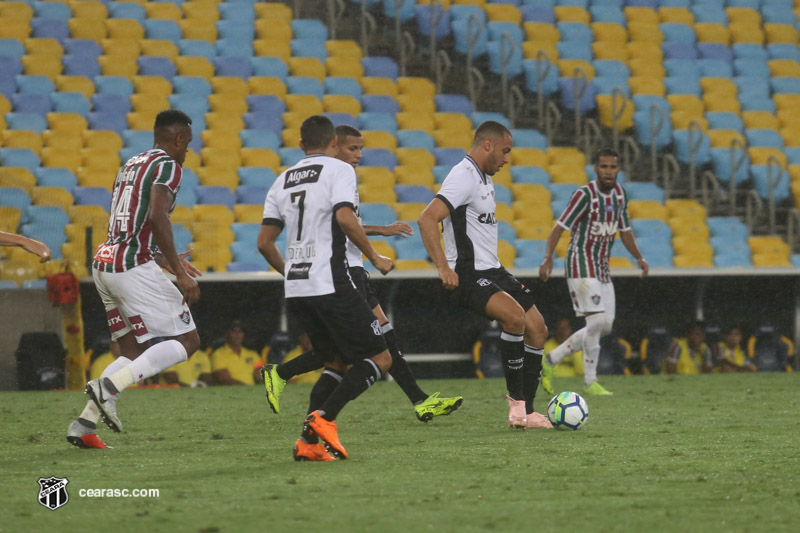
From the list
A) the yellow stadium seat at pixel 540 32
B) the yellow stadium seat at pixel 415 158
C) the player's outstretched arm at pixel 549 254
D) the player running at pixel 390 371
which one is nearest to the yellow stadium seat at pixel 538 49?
the yellow stadium seat at pixel 540 32

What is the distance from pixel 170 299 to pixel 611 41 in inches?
565

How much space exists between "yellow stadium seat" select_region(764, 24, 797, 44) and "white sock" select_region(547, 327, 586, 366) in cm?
1128

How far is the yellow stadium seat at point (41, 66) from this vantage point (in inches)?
662

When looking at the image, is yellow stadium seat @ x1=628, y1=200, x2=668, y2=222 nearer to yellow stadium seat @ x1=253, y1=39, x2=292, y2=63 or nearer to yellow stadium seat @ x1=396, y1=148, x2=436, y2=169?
yellow stadium seat @ x1=396, y1=148, x2=436, y2=169

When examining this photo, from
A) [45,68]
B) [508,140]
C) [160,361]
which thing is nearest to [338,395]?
[160,361]

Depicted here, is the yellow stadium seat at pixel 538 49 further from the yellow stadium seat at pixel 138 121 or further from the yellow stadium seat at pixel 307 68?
the yellow stadium seat at pixel 138 121

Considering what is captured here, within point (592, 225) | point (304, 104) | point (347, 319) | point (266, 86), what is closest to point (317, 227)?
point (347, 319)

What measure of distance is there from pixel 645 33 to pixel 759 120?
2.65 m

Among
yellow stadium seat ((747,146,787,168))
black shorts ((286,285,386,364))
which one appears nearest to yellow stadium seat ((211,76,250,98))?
yellow stadium seat ((747,146,787,168))

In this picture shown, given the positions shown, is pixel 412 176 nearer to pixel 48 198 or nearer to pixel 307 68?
pixel 307 68

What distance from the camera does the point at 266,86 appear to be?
1722 cm

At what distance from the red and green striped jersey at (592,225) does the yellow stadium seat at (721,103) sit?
27.1ft

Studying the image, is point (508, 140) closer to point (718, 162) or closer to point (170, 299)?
point (170, 299)

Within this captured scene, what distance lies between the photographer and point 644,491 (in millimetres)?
4801
